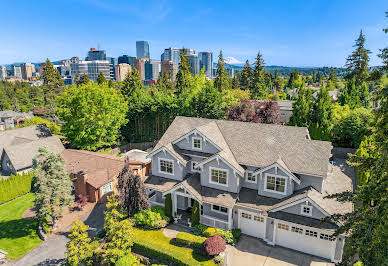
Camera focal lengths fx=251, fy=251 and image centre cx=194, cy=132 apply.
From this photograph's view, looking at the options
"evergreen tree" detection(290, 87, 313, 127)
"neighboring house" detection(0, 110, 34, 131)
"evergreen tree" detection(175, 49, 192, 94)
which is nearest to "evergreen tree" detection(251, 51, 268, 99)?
"evergreen tree" detection(175, 49, 192, 94)

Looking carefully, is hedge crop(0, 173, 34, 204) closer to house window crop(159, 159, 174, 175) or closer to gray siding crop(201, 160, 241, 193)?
house window crop(159, 159, 174, 175)

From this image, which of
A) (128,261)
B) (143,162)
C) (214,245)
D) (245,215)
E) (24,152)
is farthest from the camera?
(24,152)

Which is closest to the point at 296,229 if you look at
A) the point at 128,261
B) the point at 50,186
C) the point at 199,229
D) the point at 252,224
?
the point at 252,224

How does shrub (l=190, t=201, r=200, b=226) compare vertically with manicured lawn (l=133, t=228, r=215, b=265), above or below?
above

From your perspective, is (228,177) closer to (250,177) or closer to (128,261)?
(250,177)

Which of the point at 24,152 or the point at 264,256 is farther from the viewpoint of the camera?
the point at 24,152

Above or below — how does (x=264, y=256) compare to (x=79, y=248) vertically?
below

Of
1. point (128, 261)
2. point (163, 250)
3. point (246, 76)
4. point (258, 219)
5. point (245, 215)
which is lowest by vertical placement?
point (128, 261)
